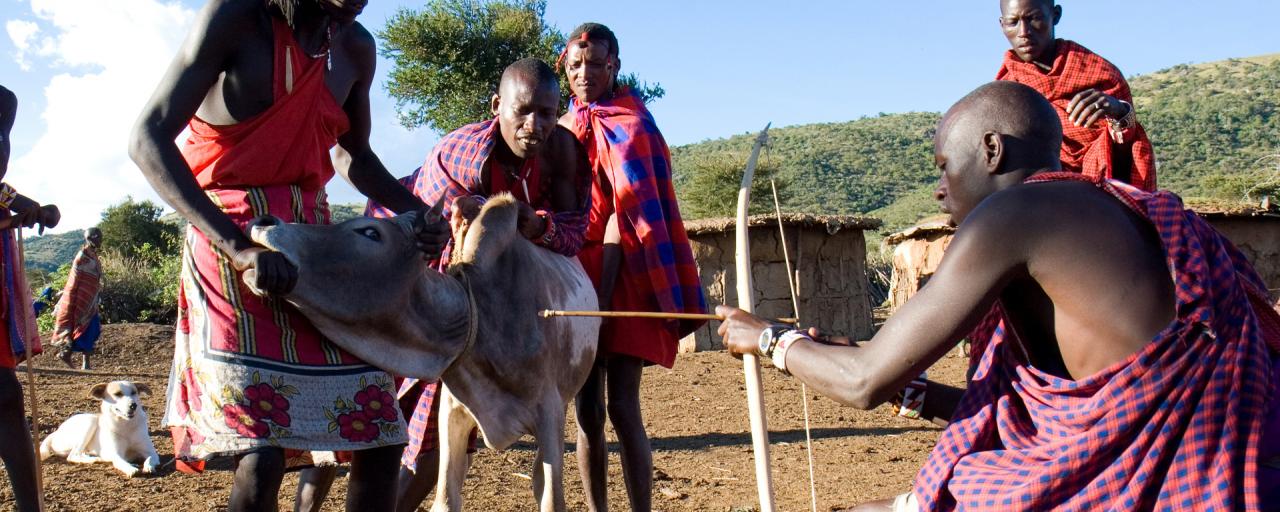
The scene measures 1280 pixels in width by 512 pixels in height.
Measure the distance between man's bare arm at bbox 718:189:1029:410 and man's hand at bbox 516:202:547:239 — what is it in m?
1.63

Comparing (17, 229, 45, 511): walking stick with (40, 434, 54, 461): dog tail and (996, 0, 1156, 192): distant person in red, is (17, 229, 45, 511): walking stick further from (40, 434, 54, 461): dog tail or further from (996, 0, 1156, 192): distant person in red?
(996, 0, 1156, 192): distant person in red

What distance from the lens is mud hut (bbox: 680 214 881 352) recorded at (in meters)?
13.8

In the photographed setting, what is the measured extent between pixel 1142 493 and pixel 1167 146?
42.1m

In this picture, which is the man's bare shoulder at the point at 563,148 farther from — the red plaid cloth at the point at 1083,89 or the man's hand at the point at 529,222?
Answer: the red plaid cloth at the point at 1083,89

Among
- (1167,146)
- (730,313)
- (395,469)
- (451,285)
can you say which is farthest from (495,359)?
(1167,146)

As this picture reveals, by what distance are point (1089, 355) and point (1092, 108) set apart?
8.06ft

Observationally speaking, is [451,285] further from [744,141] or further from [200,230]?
[744,141]

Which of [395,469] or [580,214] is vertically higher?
[580,214]

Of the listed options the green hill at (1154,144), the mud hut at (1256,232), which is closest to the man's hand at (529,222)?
the mud hut at (1256,232)

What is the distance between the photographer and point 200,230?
2.75 metres

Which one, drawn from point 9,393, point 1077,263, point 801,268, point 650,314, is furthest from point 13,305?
point 801,268

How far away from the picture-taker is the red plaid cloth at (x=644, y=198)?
13.9 feet

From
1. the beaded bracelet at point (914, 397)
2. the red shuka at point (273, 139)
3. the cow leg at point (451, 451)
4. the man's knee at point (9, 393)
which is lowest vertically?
the cow leg at point (451, 451)

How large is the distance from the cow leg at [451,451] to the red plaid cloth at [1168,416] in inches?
73.9
